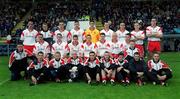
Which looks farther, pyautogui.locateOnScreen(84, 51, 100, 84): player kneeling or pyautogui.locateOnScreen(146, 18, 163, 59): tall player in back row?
pyautogui.locateOnScreen(146, 18, 163, 59): tall player in back row

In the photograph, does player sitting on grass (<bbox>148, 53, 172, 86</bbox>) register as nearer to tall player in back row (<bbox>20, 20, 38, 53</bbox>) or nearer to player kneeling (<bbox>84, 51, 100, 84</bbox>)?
player kneeling (<bbox>84, 51, 100, 84</bbox>)

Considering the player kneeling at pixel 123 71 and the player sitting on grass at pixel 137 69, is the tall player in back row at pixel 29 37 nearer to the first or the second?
the player kneeling at pixel 123 71

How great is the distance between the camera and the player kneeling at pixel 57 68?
1389cm

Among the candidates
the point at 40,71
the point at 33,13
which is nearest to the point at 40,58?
the point at 40,71

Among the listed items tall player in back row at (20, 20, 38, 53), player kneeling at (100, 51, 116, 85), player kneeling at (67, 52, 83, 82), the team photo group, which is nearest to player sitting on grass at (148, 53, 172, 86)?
the team photo group

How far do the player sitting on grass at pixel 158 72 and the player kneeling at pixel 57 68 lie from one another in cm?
264

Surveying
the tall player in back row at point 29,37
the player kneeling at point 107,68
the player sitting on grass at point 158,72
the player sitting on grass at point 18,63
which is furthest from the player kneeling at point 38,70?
the player sitting on grass at point 158,72

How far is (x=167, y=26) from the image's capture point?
3031cm

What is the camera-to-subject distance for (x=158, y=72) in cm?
1339

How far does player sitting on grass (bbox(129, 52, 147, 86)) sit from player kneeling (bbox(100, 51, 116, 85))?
57 cm

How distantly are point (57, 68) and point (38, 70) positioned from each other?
602 mm

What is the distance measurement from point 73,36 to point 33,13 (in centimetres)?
2135

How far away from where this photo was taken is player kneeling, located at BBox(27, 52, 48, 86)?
13625mm

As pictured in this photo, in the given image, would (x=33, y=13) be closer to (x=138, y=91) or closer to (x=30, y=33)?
(x=30, y=33)
